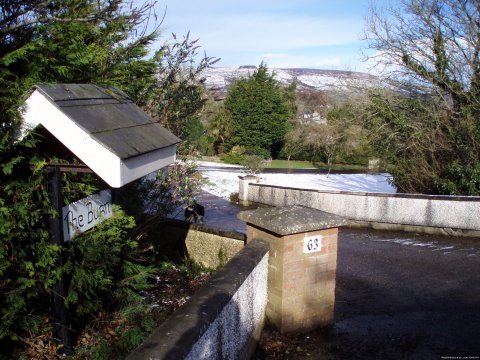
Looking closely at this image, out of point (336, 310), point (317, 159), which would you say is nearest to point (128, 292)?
point (336, 310)

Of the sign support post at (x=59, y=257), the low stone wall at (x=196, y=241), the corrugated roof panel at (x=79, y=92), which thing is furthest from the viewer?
the low stone wall at (x=196, y=241)

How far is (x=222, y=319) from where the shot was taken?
9.85ft

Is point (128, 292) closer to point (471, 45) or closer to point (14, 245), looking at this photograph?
point (14, 245)

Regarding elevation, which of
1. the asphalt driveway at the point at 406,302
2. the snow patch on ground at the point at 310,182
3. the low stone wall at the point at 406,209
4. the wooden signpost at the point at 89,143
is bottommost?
the snow patch on ground at the point at 310,182

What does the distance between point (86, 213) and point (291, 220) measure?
78.2 inches

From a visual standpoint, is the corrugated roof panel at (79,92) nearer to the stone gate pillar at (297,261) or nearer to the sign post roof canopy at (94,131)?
the sign post roof canopy at (94,131)

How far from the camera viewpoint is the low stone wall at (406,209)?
10430 mm

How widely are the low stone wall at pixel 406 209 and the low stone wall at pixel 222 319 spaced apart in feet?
25.6

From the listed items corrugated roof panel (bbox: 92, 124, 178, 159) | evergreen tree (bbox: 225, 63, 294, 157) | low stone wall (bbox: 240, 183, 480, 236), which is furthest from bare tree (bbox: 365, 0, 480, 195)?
evergreen tree (bbox: 225, 63, 294, 157)

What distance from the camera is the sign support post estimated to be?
134 inches

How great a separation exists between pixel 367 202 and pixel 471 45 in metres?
8.75

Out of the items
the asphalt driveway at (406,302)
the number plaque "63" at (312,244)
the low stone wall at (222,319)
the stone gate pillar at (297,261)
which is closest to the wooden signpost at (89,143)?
the low stone wall at (222,319)

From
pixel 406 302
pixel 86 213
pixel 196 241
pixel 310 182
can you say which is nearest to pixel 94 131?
pixel 86 213

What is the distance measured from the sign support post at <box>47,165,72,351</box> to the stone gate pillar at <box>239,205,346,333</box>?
2017 millimetres
